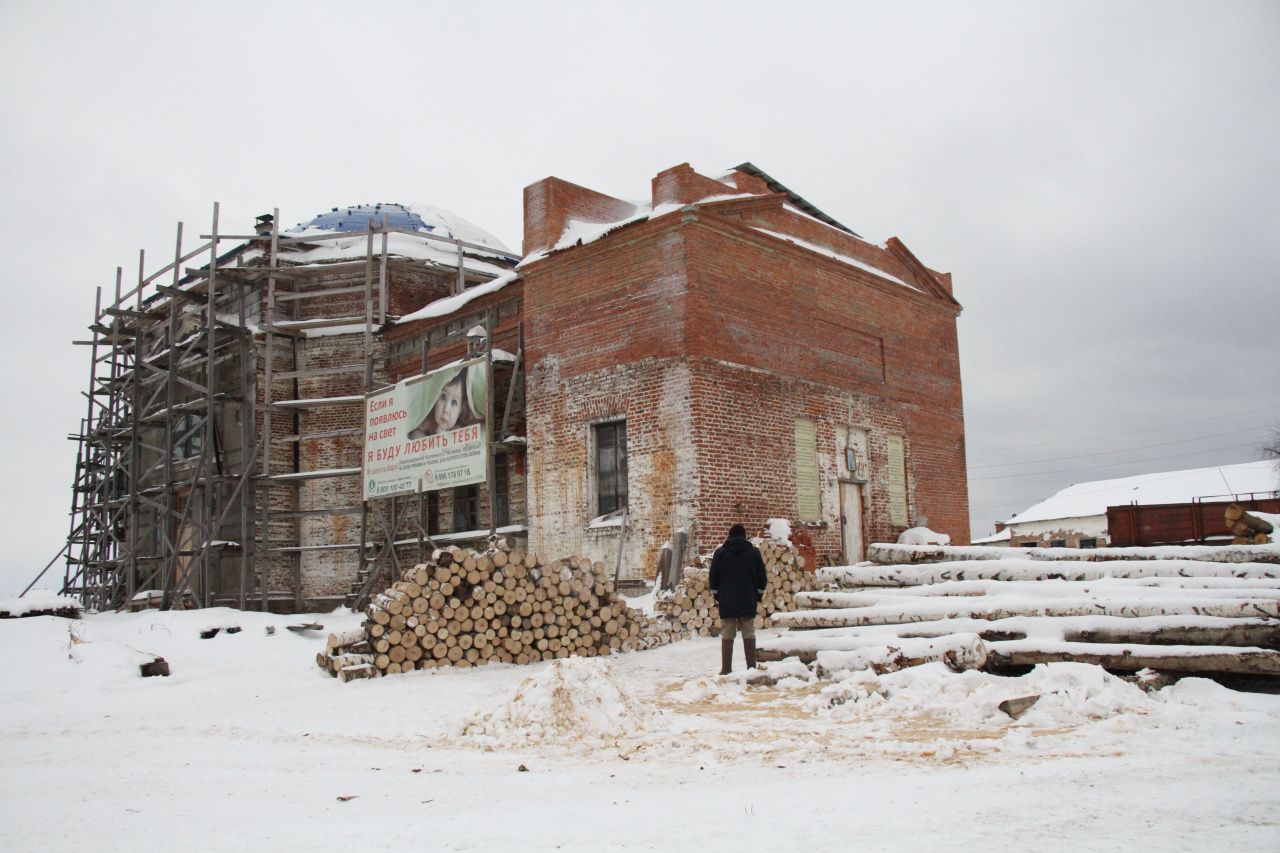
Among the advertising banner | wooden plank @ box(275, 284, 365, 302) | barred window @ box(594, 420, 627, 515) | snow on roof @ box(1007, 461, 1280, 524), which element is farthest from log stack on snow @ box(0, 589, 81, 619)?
snow on roof @ box(1007, 461, 1280, 524)

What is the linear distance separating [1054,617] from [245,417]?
17490 millimetres

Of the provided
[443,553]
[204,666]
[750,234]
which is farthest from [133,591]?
Answer: [750,234]

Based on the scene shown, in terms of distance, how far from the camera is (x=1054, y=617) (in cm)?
911

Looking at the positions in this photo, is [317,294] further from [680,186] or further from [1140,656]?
[1140,656]

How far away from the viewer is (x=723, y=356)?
50.4 feet

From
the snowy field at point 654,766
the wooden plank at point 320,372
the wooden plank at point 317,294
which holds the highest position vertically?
the wooden plank at point 317,294

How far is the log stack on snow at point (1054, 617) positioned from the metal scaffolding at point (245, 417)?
10380 mm

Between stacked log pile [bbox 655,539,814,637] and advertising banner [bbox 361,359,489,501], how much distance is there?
531cm

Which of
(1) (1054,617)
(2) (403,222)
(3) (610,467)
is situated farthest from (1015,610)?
(2) (403,222)

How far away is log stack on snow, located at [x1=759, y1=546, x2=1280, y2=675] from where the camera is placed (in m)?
8.05

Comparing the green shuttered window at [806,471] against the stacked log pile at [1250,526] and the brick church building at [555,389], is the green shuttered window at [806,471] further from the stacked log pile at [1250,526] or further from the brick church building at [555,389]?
the stacked log pile at [1250,526]

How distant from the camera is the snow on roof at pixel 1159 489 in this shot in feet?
151

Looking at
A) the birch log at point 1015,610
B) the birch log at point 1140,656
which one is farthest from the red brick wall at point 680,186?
the birch log at point 1140,656

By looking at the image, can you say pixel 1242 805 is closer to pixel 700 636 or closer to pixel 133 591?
pixel 700 636
